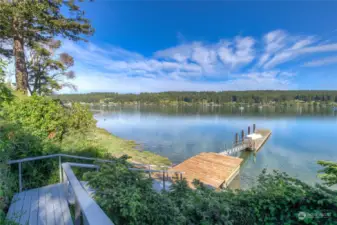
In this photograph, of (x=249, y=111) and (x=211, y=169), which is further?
(x=249, y=111)

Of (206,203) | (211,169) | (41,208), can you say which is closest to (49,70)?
(41,208)

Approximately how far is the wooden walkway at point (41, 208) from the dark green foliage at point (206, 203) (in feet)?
3.83

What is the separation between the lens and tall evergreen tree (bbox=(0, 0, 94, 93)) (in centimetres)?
746

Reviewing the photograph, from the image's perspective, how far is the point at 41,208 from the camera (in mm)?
2963

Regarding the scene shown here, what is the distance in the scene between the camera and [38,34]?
32.5 ft

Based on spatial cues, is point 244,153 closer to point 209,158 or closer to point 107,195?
point 209,158

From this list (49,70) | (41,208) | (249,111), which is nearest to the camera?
(41,208)

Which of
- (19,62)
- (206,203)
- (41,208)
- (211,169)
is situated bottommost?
(211,169)

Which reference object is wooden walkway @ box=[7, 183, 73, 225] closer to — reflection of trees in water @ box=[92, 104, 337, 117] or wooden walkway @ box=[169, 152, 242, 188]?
wooden walkway @ box=[169, 152, 242, 188]

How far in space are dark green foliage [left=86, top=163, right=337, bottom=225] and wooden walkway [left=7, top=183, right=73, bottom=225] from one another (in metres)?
1.17

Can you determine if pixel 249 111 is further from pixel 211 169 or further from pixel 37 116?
pixel 37 116

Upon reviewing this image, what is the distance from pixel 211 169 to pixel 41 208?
9101mm

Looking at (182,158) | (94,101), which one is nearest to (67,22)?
(182,158)

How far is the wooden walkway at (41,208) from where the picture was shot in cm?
261
